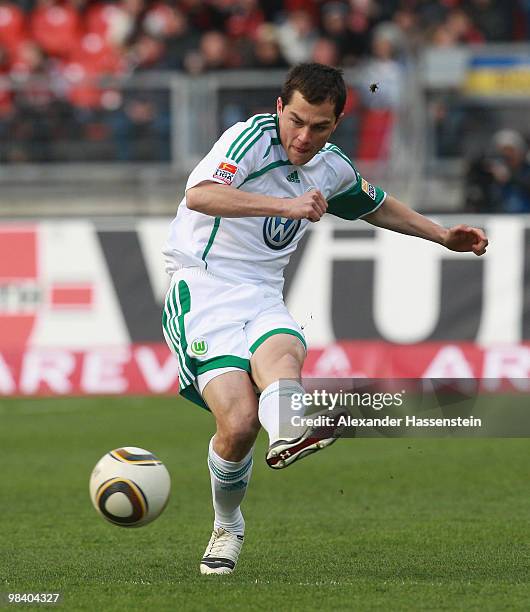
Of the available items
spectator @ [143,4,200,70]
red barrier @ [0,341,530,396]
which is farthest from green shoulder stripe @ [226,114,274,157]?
spectator @ [143,4,200,70]

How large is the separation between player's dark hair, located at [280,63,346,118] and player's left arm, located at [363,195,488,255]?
0.84 m

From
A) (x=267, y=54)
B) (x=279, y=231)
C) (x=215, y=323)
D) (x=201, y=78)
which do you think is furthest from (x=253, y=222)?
(x=267, y=54)

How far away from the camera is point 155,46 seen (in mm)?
16297

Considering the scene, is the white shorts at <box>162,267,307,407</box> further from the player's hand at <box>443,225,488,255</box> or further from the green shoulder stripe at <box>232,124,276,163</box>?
the player's hand at <box>443,225,488,255</box>

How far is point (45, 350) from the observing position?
1337cm

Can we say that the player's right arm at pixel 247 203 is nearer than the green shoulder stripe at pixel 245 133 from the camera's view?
Yes

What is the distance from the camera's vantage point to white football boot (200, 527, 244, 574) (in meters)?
6.06

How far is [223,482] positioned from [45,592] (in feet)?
3.19

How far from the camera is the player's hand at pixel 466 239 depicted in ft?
20.4

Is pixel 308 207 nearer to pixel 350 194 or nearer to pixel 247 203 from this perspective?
pixel 247 203

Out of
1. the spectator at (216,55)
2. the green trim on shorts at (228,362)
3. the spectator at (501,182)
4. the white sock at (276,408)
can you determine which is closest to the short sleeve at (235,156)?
the green trim on shorts at (228,362)

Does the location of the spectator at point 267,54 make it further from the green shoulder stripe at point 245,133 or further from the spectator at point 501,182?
the green shoulder stripe at point 245,133

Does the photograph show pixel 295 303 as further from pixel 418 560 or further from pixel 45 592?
pixel 45 592

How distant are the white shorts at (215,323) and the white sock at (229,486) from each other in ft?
1.07
